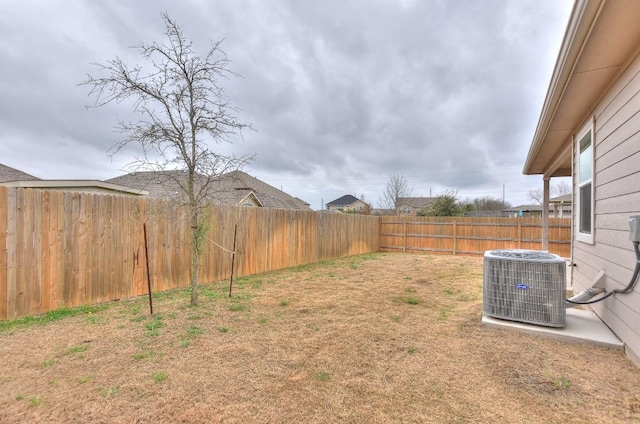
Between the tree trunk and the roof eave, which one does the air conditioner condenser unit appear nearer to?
the roof eave

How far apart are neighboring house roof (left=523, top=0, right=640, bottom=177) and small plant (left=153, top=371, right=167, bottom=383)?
4055mm

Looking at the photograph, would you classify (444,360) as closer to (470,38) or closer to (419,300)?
(419,300)

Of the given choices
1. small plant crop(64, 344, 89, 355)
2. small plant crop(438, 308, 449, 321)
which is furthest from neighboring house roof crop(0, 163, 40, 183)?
small plant crop(438, 308, 449, 321)

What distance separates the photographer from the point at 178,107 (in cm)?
413

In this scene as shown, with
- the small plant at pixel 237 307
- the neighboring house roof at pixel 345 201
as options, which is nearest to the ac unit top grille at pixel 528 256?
the small plant at pixel 237 307

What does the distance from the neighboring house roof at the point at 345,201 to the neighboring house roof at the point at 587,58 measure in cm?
4422

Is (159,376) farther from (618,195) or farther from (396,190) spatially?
(396,190)

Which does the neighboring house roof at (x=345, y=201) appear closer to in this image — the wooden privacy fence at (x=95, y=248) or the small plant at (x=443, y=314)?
the wooden privacy fence at (x=95, y=248)

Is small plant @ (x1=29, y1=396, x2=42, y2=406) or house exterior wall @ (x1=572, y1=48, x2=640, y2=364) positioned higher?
house exterior wall @ (x1=572, y1=48, x2=640, y2=364)

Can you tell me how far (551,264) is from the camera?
314 centimetres

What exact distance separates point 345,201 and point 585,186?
150 feet

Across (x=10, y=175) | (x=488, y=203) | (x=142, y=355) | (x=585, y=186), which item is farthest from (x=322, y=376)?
(x=488, y=203)

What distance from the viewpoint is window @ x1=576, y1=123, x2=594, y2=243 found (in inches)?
157

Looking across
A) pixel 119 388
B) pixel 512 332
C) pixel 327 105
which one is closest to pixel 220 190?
pixel 119 388
